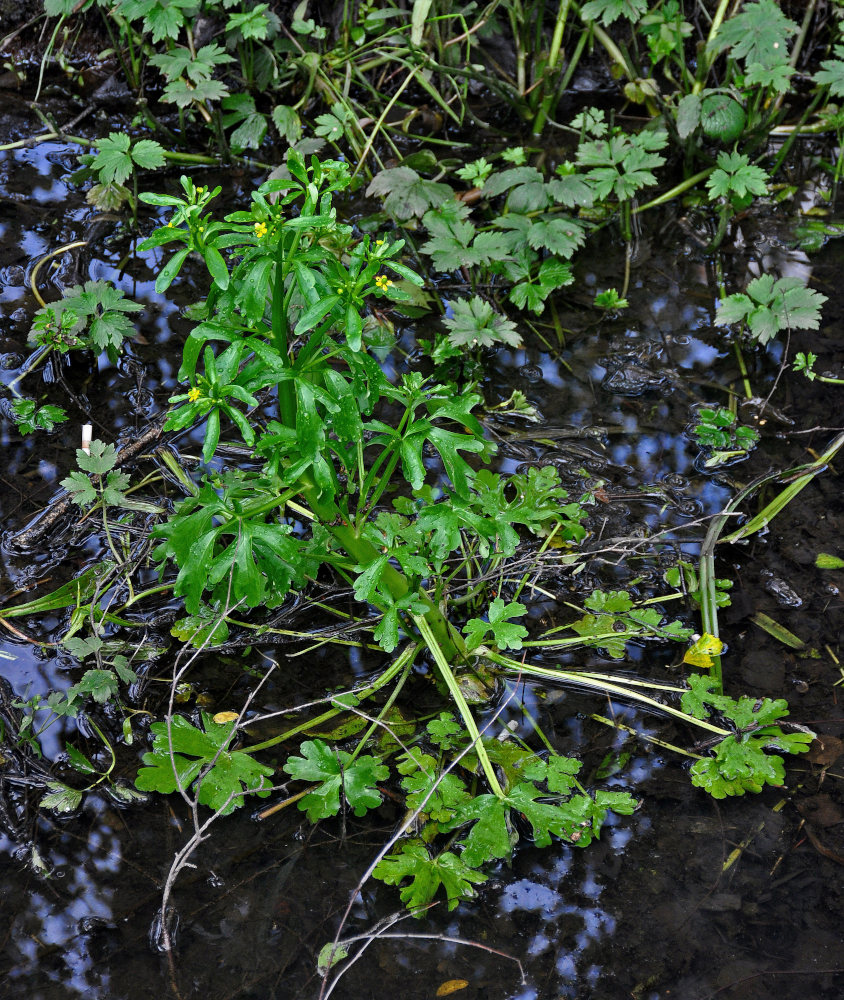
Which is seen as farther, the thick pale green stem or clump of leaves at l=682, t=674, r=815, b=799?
clump of leaves at l=682, t=674, r=815, b=799

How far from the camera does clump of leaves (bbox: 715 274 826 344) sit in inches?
143

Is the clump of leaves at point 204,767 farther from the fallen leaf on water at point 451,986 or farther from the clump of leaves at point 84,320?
the clump of leaves at point 84,320

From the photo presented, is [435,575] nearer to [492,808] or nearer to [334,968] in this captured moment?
[492,808]

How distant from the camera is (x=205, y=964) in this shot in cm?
221

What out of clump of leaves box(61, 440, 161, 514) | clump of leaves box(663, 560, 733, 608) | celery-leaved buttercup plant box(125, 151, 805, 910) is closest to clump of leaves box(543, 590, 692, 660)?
celery-leaved buttercup plant box(125, 151, 805, 910)

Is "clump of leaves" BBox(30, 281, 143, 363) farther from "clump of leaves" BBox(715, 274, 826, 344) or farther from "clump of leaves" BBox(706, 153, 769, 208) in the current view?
"clump of leaves" BBox(706, 153, 769, 208)

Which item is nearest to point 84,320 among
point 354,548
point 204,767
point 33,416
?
point 33,416

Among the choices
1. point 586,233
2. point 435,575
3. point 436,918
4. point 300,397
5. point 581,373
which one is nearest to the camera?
point 300,397

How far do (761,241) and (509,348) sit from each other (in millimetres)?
1496

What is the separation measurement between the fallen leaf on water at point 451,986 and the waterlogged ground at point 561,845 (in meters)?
0.02

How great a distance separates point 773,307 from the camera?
3.69 meters

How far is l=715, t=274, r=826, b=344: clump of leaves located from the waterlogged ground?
20 centimetres

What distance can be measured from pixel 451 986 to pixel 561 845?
18.9 inches

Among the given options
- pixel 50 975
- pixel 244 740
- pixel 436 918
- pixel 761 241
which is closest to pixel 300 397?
pixel 244 740
